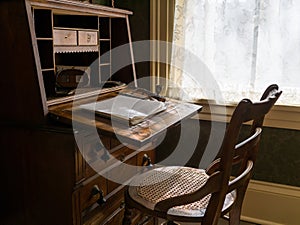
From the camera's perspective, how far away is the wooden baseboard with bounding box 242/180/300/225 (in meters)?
2.28

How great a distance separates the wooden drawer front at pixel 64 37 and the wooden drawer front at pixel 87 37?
0.04 meters

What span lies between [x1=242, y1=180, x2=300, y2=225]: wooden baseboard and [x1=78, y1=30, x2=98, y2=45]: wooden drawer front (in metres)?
1.45

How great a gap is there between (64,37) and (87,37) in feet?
0.59

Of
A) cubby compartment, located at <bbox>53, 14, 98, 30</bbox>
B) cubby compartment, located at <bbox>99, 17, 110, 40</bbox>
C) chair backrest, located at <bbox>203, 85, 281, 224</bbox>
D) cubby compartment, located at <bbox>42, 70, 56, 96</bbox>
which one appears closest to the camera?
chair backrest, located at <bbox>203, 85, 281, 224</bbox>

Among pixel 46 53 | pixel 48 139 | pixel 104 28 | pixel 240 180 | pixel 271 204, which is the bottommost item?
pixel 271 204

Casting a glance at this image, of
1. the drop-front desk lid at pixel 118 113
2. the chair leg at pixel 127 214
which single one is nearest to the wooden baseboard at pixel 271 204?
the drop-front desk lid at pixel 118 113

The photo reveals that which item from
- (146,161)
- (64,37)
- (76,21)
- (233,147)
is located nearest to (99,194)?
(146,161)

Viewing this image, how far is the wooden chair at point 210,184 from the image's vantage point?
45.5 inches

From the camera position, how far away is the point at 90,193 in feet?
4.80

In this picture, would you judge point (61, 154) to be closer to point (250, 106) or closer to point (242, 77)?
point (250, 106)

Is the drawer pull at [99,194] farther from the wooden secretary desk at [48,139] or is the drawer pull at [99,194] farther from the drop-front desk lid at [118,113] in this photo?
the drop-front desk lid at [118,113]

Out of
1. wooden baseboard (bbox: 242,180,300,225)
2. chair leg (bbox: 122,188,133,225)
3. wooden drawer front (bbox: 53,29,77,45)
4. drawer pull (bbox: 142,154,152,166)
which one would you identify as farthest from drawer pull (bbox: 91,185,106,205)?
wooden baseboard (bbox: 242,180,300,225)

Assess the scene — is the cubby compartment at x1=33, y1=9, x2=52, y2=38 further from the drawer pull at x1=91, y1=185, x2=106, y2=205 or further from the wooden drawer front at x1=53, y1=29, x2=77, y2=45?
the drawer pull at x1=91, y1=185, x2=106, y2=205

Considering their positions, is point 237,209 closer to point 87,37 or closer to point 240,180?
point 240,180
